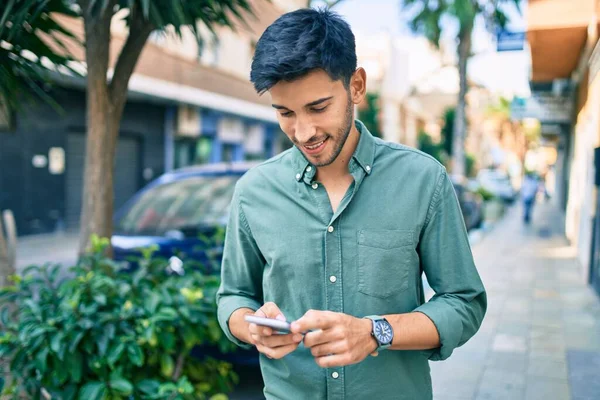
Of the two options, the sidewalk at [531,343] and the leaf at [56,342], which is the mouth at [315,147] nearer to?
the leaf at [56,342]

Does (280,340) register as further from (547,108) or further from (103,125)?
(547,108)

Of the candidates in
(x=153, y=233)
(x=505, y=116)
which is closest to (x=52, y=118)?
(x=153, y=233)

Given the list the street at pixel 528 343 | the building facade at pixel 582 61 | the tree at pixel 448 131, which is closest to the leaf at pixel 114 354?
the street at pixel 528 343

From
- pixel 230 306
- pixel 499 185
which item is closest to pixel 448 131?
pixel 499 185

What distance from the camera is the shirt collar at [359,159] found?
177cm

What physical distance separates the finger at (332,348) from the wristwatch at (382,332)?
11 cm

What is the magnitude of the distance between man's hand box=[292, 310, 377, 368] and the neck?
490 mm

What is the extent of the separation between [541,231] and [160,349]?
1696 cm

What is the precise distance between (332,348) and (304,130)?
0.56m

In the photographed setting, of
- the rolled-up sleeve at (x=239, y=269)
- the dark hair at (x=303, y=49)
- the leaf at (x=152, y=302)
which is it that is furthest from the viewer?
the leaf at (x=152, y=302)

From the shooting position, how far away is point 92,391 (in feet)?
9.76

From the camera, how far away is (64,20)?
14.7 metres

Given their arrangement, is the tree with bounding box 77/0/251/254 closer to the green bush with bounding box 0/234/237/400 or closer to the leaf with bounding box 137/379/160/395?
the green bush with bounding box 0/234/237/400

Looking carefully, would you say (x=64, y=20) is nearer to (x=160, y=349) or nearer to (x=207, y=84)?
(x=207, y=84)
